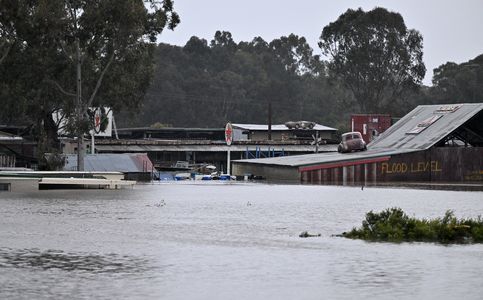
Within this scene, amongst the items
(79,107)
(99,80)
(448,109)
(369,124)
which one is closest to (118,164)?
(79,107)

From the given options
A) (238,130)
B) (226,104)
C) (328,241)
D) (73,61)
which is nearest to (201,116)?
(226,104)

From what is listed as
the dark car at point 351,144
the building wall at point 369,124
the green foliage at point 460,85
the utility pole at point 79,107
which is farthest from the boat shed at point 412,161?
the green foliage at point 460,85

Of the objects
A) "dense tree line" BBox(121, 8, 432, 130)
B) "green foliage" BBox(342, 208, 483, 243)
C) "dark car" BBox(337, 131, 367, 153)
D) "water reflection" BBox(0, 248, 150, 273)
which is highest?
"dense tree line" BBox(121, 8, 432, 130)

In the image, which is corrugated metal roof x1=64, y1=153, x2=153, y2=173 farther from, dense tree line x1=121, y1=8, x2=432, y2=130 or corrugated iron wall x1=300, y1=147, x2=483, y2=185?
dense tree line x1=121, y1=8, x2=432, y2=130

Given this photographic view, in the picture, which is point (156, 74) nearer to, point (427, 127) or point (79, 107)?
point (427, 127)

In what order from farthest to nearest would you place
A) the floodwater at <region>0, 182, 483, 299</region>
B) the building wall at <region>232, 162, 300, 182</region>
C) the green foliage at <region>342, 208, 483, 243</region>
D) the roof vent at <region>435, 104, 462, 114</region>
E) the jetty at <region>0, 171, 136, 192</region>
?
the roof vent at <region>435, 104, 462, 114</region> → the building wall at <region>232, 162, 300, 182</region> → the jetty at <region>0, 171, 136, 192</region> → the green foliage at <region>342, 208, 483, 243</region> → the floodwater at <region>0, 182, 483, 299</region>

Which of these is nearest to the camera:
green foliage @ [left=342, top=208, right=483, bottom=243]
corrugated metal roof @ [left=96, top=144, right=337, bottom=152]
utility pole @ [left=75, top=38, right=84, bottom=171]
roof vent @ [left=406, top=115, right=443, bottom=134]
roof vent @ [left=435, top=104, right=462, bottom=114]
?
green foliage @ [left=342, top=208, right=483, bottom=243]

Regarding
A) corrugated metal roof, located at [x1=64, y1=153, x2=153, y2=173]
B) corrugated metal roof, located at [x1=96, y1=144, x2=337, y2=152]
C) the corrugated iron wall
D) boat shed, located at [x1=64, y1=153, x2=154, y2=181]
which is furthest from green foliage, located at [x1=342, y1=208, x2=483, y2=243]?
corrugated metal roof, located at [x1=96, y1=144, x2=337, y2=152]

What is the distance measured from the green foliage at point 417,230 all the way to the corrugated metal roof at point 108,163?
180ft

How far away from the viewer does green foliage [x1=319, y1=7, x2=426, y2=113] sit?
158m

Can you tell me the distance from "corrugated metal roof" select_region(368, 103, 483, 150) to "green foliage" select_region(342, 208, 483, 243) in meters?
59.8

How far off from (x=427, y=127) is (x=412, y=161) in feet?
23.6

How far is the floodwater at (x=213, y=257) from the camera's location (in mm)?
22894

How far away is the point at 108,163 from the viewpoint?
88625mm
